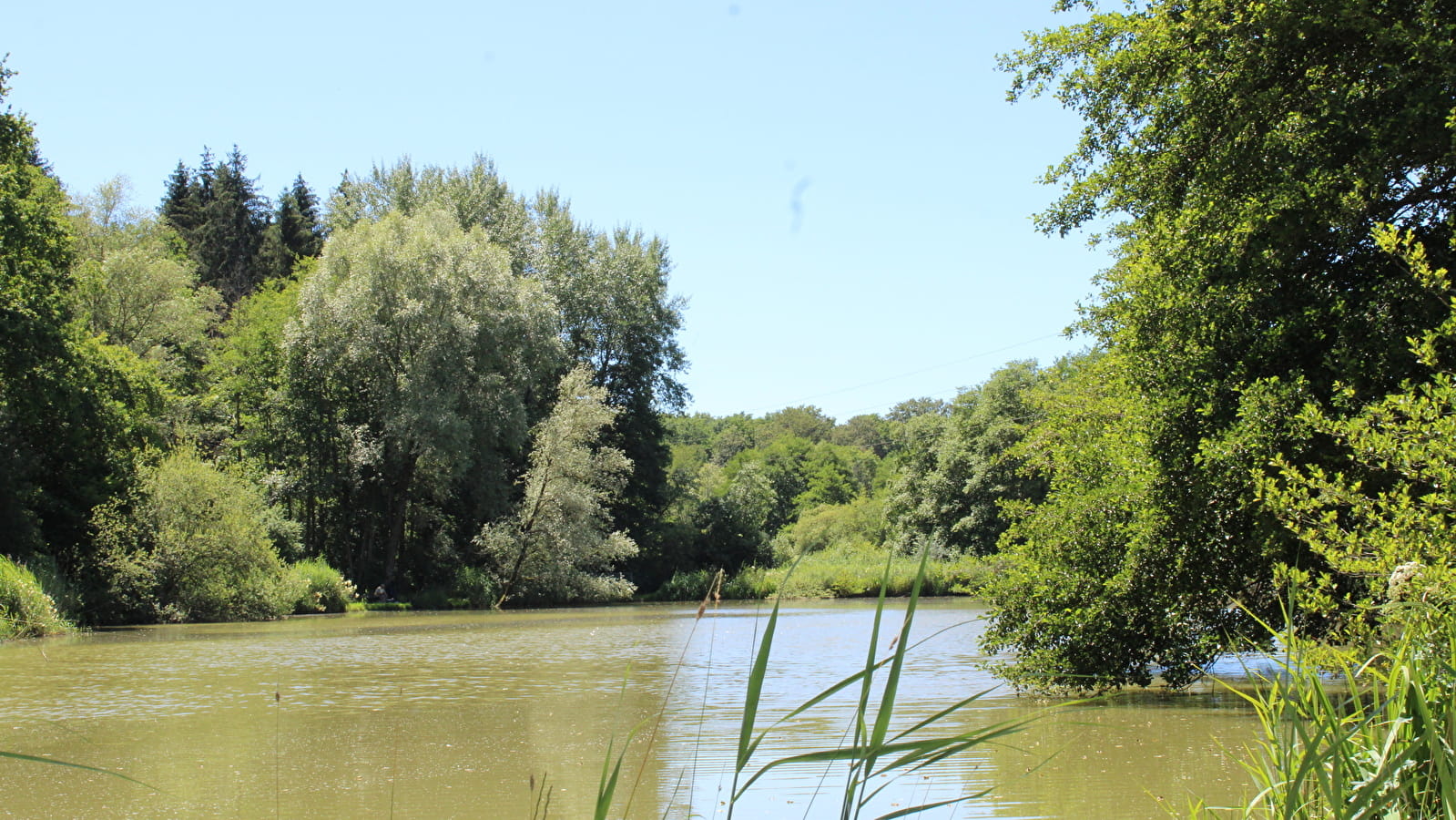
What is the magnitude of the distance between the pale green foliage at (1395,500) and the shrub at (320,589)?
87.0 ft

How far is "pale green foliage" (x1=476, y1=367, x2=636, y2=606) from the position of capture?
1385 inches

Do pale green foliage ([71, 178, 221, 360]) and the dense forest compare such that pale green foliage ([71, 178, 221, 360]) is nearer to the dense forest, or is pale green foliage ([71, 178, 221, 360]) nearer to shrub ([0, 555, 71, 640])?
the dense forest

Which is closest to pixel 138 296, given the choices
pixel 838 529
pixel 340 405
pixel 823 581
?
pixel 340 405

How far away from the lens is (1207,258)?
917 cm

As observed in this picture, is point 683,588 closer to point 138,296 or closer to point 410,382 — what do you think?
point 410,382

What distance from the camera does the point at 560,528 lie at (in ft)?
115

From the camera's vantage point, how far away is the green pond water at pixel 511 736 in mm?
6473

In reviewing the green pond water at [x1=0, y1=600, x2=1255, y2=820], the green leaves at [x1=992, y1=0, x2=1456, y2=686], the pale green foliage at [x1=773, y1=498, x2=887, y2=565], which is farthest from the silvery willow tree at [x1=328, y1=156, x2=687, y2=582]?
the green leaves at [x1=992, y1=0, x2=1456, y2=686]

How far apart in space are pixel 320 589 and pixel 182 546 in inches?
236

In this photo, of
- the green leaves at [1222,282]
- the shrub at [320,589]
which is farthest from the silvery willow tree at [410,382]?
the green leaves at [1222,282]

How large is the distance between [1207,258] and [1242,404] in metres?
1.46

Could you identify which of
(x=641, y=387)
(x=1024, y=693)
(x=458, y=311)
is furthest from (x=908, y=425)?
(x=1024, y=693)

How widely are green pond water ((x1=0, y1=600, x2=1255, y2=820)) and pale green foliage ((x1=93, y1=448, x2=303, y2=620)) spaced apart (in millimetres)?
7697

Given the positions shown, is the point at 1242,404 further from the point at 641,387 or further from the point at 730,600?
the point at 641,387
